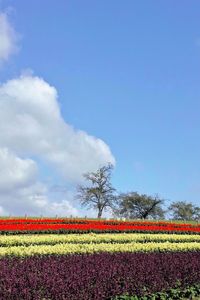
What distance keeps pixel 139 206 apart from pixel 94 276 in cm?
6697

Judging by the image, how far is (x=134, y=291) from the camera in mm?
10383

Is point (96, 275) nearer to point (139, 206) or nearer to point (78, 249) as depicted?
point (78, 249)

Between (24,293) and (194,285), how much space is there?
217 inches

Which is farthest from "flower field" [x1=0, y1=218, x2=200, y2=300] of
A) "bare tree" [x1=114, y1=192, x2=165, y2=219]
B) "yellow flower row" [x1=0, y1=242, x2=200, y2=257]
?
"bare tree" [x1=114, y1=192, x2=165, y2=219]

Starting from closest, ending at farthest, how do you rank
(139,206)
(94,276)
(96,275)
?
(94,276), (96,275), (139,206)

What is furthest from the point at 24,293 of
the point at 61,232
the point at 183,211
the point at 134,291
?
the point at 183,211

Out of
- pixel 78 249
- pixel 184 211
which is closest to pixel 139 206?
pixel 184 211

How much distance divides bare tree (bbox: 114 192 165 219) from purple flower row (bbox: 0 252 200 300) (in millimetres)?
61183

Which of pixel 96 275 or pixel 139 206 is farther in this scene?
pixel 139 206

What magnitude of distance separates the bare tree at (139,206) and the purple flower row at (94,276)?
61.2 metres

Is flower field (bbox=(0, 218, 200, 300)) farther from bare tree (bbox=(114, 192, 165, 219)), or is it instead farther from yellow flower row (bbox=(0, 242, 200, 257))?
bare tree (bbox=(114, 192, 165, 219))

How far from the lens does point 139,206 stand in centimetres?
7619

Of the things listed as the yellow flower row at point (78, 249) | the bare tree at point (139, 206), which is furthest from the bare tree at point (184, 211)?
the yellow flower row at point (78, 249)

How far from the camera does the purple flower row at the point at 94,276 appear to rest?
8.66 meters
